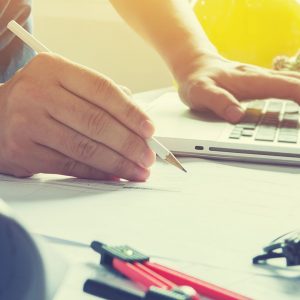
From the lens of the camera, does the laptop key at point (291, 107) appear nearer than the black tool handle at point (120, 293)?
No

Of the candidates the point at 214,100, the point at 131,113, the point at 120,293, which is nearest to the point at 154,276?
the point at 120,293

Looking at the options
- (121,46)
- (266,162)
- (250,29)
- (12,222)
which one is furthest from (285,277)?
(121,46)

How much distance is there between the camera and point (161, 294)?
0.25 metres

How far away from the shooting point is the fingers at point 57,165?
0.51 meters

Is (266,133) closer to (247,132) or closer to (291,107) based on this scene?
(247,132)

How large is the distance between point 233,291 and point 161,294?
0.18 ft

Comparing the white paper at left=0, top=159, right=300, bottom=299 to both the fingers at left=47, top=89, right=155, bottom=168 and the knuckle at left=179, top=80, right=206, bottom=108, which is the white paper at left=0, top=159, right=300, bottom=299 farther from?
the knuckle at left=179, top=80, right=206, bottom=108

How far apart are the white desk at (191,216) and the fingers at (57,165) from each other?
1cm

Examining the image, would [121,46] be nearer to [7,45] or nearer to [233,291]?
[7,45]

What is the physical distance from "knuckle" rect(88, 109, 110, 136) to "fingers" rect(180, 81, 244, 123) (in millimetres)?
235

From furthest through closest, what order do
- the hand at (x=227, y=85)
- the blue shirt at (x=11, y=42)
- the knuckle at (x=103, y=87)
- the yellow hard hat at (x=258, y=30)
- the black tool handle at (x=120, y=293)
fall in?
the yellow hard hat at (x=258, y=30) → the blue shirt at (x=11, y=42) → the hand at (x=227, y=85) → the knuckle at (x=103, y=87) → the black tool handle at (x=120, y=293)

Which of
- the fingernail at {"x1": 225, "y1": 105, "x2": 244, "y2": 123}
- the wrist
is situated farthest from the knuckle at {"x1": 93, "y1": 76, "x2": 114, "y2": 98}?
the wrist

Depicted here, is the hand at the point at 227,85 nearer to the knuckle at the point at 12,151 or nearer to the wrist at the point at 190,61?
the wrist at the point at 190,61

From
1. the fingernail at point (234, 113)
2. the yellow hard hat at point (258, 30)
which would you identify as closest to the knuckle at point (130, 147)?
the fingernail at point (234, 113)
